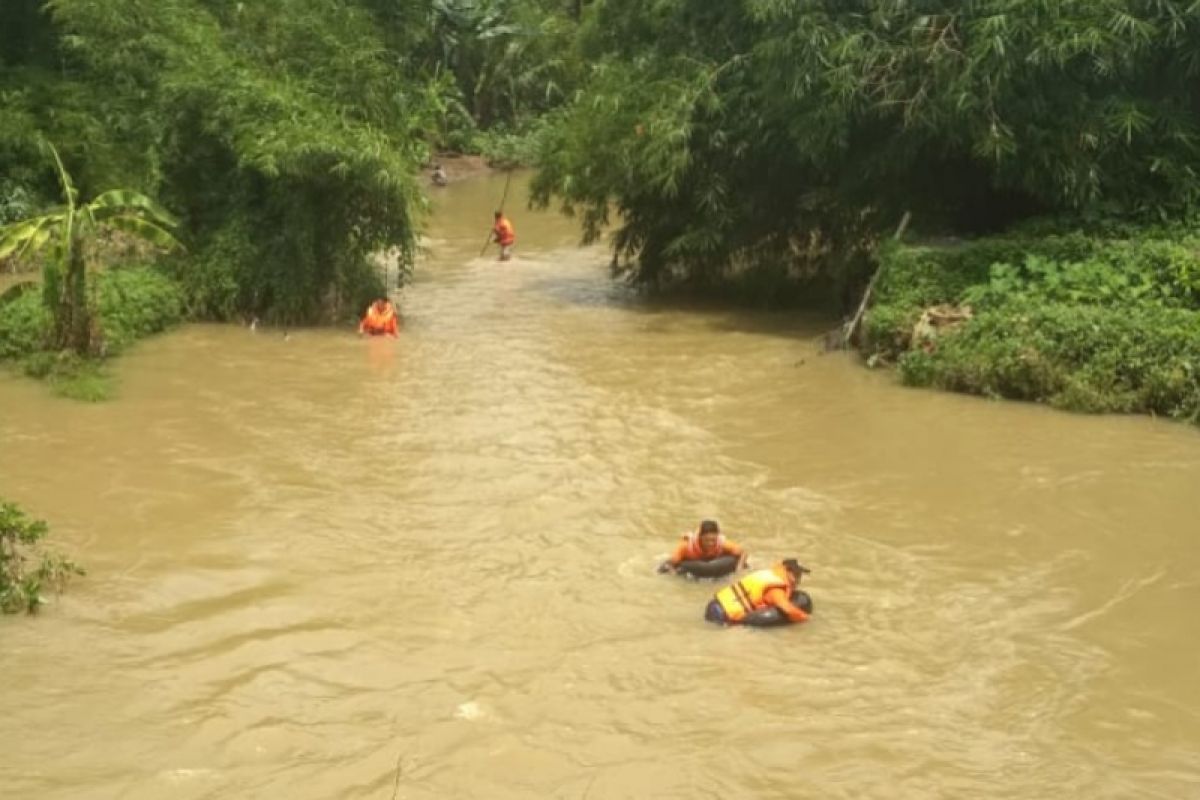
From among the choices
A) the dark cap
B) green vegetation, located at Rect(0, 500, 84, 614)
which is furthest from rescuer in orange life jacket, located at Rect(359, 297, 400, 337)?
the dark cap

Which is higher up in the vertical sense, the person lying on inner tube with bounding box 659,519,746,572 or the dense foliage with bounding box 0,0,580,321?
the dense foliage with bounding box 0,0,580,321

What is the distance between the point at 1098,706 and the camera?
7.65 m

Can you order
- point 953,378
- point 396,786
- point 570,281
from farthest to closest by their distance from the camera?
point 570,281
point 953,378
point 396,786

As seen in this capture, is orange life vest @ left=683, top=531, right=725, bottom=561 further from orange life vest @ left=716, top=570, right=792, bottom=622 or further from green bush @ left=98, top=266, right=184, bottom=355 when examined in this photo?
green bush @ left=98, top=266, right=184, bottom=355

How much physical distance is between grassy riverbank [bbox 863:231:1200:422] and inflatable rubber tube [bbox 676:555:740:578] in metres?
5.71

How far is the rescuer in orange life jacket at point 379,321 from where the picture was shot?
1806 cm

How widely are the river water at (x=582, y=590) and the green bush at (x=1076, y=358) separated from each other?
0.31m

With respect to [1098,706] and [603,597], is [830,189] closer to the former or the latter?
[603,597]

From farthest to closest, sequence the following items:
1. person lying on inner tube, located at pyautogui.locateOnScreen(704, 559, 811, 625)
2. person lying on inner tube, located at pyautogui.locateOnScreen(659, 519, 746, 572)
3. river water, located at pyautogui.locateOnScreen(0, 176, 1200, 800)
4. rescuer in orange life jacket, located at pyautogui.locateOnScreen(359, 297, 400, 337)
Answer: rescuer in orange life jacket, located at pyautogui.locateOnScreen(359, 297, 400, 337)
person lying on inner tube, located at pyautogui.locateOnScreen(659, 519, 746, 572)
person lying on inner tube, located at pyautogui.locateOnScreen(704, 559, 811, 625)
river water, located at pyautogui.locateOnScreen(0, 176, 1200, 800)

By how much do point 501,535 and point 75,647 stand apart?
3.40 metres

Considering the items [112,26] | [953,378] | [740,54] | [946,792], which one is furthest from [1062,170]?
[112,26]

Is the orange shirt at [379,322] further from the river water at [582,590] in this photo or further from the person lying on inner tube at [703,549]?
the person lying on inner tube at [703,549]

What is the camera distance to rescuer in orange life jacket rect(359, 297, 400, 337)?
18.1 meters

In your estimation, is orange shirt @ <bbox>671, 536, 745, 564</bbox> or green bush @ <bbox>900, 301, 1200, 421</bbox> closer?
orange shirt @ <bbox>671, 536, 745, 564</bbox>
